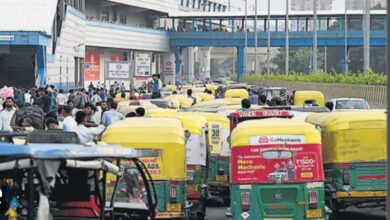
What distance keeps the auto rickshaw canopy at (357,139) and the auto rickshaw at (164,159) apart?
277cm

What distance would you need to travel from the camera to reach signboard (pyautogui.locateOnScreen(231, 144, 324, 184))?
49.5 ft

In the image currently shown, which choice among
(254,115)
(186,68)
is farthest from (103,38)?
(254,115)

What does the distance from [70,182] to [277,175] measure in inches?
257

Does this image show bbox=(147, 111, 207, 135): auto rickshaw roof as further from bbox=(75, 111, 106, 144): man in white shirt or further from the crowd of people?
bbox=(75, 111, 106, 144): man in white shirt

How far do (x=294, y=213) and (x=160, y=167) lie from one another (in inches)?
84.6

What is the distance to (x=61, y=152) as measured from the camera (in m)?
7.95

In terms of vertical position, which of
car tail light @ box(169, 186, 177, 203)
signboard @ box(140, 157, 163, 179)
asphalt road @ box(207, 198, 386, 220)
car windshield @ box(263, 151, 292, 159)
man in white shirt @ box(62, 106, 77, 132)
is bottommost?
asphalt road @ box(207, 198, 386, 220)

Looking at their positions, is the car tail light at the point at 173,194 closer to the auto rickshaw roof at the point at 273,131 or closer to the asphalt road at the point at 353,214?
the auto rickshaw roof at the point at 273,131

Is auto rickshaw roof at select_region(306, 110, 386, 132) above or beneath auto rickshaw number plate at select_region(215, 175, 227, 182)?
above

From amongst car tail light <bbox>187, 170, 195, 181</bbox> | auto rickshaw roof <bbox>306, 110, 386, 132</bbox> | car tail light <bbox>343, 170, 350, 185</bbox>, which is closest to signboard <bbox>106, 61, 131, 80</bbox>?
car tail light <bbox>187, 170, 195, 181</bbox>

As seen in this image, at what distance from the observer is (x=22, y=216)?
26.6 ft

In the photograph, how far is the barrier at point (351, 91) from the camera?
143 ft

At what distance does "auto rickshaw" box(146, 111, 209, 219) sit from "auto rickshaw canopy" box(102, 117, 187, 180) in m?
1.42

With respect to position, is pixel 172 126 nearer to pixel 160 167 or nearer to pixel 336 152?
pixel 160 167
